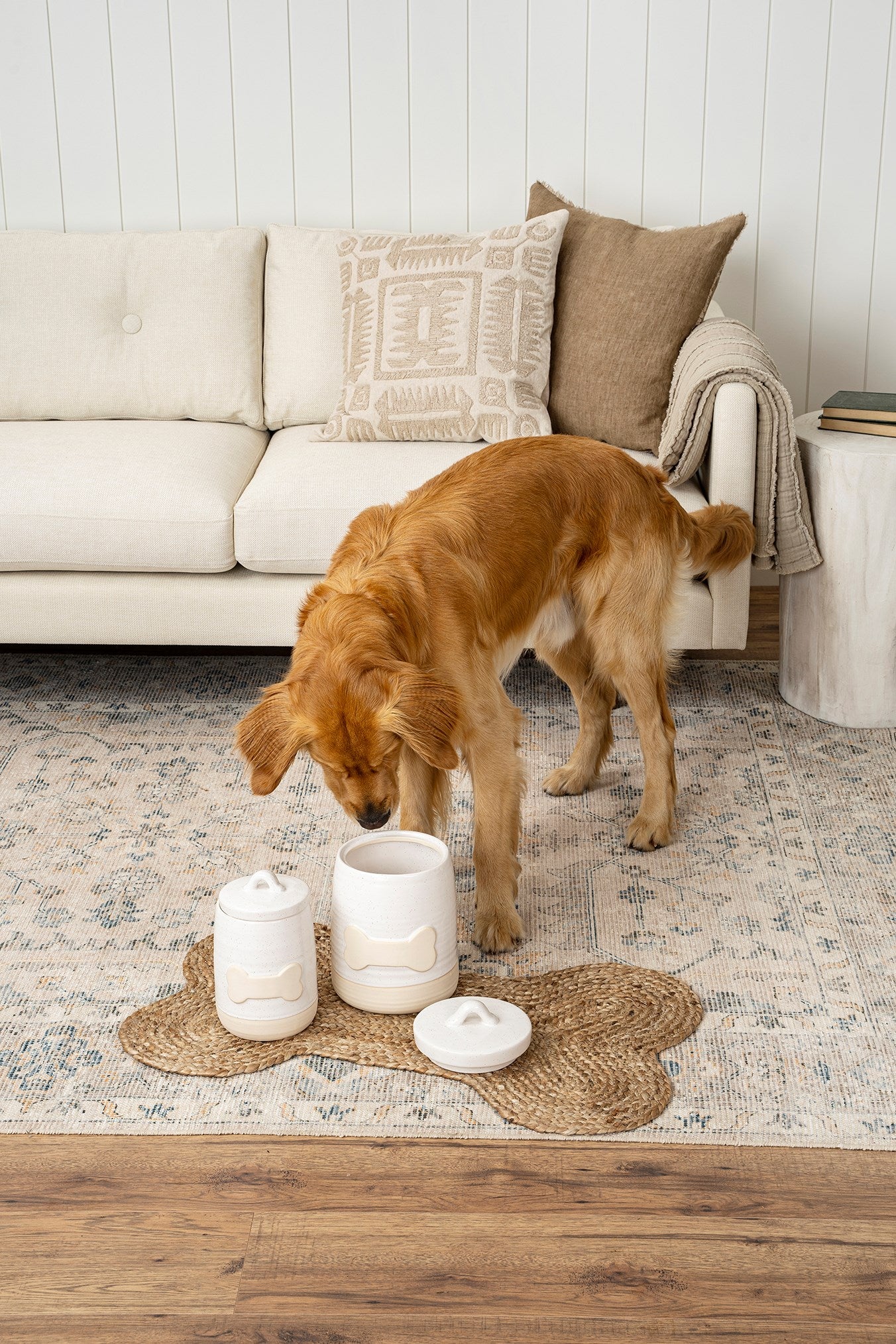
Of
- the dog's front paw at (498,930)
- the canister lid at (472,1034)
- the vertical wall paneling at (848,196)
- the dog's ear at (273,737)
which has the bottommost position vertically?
the dog's front paw at (498,930)

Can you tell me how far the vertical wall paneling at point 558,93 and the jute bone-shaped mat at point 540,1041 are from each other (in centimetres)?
246

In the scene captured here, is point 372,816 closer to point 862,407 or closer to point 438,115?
point 862,407

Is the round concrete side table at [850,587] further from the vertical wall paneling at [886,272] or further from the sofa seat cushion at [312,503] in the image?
the vertical wall paneling at [886,272]

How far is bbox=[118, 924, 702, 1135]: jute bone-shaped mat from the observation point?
1.62 m

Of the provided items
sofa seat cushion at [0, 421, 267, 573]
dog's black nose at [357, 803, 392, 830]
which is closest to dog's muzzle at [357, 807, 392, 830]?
dog's black nose at [357, 803, 392, 830]

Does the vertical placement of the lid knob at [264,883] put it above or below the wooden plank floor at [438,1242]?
above

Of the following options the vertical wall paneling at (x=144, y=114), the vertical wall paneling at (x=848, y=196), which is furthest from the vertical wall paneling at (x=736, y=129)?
the vertical wall paneling at (x=144, y=114)

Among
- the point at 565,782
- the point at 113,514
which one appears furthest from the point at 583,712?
the point at 113,514

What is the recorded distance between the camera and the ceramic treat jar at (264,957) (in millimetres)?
1662

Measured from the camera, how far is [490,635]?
2012mm

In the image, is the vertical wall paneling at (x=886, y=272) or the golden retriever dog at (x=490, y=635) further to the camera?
the vertical wall paneling at (x=886, y=272)

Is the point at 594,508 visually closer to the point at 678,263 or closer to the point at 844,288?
the point at 678,263

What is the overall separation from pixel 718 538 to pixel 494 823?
0.86 m

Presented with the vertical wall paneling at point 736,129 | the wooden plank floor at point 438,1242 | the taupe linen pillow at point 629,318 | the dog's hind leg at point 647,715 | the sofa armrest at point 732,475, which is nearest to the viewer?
the wooden plank floor at point 438,1242
